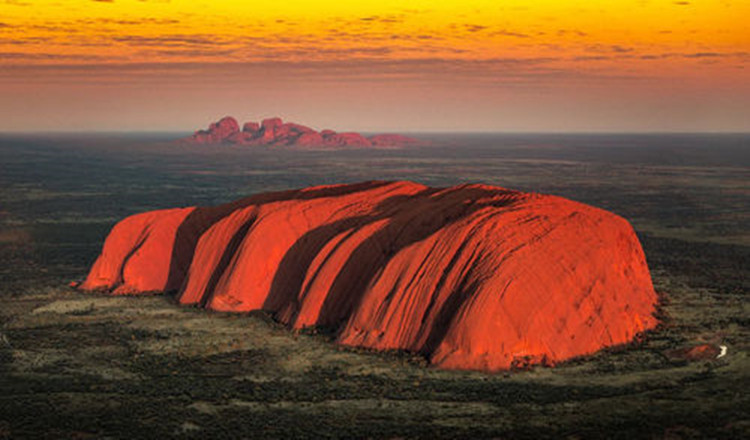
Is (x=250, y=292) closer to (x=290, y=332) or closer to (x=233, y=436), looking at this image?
(x=290, y=332)

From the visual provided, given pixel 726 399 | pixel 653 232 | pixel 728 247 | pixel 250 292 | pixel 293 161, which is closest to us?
pixel 726 399

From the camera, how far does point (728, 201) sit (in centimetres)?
9325

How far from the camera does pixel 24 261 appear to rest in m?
54.8

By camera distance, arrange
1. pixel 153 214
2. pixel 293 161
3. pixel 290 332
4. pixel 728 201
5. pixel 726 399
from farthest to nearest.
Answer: pixel 293 161, pixel 728 201, pixel 153 214, pixel 290 332, pixel 726 399

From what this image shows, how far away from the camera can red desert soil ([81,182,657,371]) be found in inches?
1185

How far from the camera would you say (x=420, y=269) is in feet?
107

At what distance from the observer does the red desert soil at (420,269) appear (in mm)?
30109

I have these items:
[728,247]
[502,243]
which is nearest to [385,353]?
[502,243]

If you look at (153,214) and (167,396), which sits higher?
(153,214)

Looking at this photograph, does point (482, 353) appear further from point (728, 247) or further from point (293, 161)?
point (293, 161)

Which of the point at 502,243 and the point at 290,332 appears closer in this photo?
the point at 502,243

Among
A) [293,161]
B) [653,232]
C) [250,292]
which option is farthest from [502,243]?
[293,161]

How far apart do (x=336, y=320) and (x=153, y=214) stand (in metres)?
17.5

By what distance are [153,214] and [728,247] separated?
38.8 m
